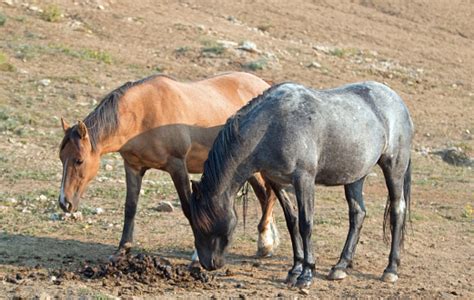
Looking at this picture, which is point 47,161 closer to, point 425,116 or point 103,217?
point 103,217

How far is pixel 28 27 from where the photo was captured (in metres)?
21.5

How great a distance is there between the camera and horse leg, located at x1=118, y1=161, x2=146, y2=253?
9.16 metres

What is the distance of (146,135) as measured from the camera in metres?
8.71

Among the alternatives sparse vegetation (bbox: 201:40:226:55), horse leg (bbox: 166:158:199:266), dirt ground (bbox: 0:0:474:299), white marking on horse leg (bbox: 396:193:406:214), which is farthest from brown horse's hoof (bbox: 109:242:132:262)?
sparse vegetation (bbox: 201:40:226:55)

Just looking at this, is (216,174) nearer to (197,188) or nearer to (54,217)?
(197,188)

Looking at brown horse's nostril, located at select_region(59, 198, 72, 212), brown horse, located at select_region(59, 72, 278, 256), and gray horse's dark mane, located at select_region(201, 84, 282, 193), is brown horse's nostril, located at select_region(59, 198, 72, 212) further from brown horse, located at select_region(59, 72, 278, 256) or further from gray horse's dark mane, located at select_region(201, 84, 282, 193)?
gray horse's dark mane, located at select_region(201, 84, 282, 193)

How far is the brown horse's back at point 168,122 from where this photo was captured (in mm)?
8719

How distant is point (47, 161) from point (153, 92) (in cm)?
498

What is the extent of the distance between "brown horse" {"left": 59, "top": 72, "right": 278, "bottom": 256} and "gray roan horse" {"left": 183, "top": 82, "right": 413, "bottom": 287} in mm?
817

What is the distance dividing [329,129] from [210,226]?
1349 millimetres

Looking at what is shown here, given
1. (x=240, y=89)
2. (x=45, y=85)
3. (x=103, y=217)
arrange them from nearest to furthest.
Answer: (x=240, y=89) → (x=103, y=217) → (x=45, y=85)

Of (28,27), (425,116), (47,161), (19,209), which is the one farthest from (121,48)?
(19,209)

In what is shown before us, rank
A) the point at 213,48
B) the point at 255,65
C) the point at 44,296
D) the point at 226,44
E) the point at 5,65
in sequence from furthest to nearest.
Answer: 1. the point at 226,44
2. the point at 213,48
3. the point at 255,65
4. the point at 5,65
5. the point at 44,296

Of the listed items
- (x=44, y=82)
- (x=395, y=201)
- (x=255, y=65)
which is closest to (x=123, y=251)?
(x=395, y=201)
